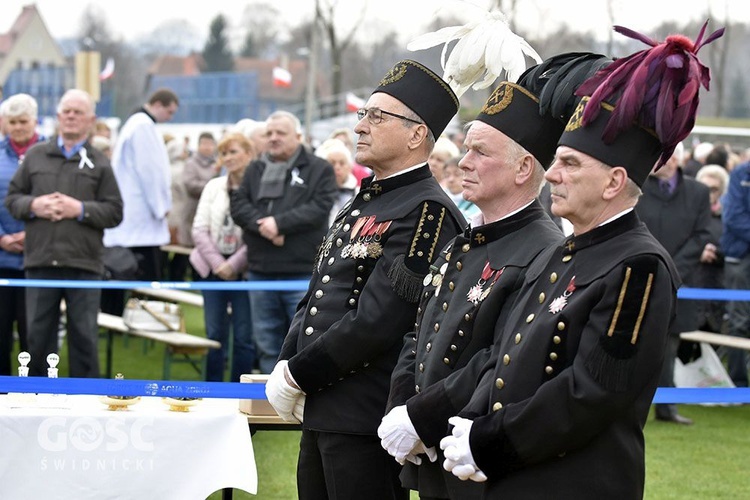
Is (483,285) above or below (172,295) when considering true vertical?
above

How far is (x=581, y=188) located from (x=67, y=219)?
5.61 metres

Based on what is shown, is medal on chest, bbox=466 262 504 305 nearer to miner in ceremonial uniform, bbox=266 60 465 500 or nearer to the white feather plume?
miner in ceremonial uniform, bbox=266 60 465 500

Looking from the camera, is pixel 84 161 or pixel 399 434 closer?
pixel 399 434

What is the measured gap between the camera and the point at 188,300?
478 inches

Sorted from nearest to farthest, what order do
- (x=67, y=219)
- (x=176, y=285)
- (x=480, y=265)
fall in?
(x=480, y=265) → (x=67, y=219) → (x=176, y=285)

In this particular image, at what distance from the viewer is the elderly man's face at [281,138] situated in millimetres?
9023

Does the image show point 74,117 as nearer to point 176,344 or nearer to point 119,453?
point 176,344

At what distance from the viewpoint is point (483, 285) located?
3826 mm

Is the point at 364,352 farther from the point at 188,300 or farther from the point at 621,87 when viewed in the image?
the point at 188,300

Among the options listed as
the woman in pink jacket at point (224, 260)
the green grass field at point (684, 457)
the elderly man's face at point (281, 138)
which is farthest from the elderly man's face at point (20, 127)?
the green grass field at point (684, 457)

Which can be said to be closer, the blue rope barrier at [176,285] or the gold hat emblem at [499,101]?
the gold hat emblem at [499,101]

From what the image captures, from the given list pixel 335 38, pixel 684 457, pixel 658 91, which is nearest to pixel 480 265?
pixel 658 91

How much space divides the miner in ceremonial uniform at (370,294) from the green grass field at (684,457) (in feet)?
7.98

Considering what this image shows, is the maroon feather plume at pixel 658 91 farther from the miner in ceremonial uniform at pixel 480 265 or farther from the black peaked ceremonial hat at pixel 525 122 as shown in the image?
the black peaked ceremonial hat at pixel 525 122
